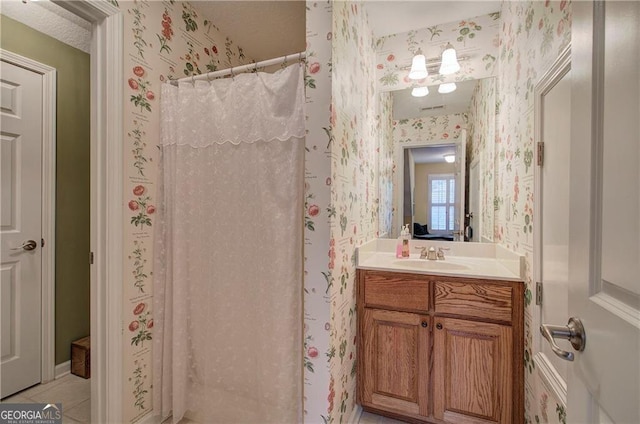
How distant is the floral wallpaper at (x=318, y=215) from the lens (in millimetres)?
1208

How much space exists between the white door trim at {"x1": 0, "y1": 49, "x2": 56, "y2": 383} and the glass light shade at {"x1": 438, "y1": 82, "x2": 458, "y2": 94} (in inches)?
107

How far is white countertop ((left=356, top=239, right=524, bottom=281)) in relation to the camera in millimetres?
1411

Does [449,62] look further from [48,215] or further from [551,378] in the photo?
[48,215]

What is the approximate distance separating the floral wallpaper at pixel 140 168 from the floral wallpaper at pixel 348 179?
3.31ft

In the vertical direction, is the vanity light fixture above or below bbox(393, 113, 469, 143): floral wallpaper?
above

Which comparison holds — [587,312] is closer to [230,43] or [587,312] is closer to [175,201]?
[175,201]

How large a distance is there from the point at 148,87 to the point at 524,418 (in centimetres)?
252

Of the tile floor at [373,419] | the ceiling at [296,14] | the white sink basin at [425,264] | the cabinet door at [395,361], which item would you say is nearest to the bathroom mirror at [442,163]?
the white sink basin at [425,264]

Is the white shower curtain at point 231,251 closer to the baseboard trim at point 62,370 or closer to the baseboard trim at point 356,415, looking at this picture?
the baseboard trim at point 356,415

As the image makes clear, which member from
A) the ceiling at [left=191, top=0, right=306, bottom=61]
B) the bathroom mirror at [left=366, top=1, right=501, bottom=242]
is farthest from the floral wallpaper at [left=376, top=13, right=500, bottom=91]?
the ceiling at [left=191, top=0, right=306, bottom=61]

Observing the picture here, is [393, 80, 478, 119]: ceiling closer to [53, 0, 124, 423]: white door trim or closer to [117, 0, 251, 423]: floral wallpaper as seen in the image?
[117, 0, 251, 423]: floral wallpaper

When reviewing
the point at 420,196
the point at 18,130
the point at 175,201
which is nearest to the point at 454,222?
the point at 420,196

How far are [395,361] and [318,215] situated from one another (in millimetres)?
949

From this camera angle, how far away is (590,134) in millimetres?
519
